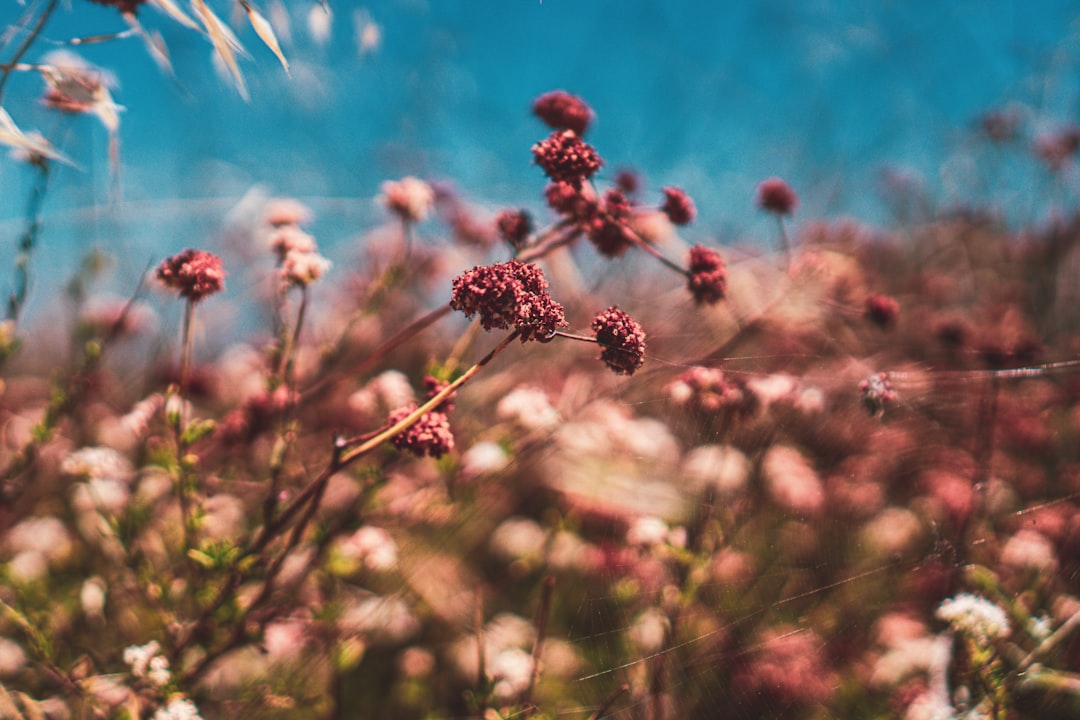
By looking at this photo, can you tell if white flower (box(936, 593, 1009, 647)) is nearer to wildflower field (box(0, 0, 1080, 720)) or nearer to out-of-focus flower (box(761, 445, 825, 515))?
wildflower field (box(0, 0, 1080, 720))

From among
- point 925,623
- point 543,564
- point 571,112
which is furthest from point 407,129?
point 925,623

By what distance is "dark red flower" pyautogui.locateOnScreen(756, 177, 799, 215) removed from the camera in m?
2.04

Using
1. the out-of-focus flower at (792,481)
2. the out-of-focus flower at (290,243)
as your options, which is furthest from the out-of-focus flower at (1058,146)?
the out-of-focus flower at (290,243)

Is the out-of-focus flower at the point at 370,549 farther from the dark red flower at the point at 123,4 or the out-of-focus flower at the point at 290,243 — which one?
the dark red flower at the point at 123,4

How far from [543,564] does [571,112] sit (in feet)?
4.45

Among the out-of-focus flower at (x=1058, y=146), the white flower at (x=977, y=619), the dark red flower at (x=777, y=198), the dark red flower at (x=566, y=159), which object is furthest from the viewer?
the out-of-focus flower at (x=1058, y=146)

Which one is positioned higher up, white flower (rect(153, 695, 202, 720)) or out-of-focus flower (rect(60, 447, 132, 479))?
out-of-focus flower (rect(60, 447, 132, 479))

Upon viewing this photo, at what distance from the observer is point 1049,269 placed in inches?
135

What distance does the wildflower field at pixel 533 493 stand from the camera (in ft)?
4.39

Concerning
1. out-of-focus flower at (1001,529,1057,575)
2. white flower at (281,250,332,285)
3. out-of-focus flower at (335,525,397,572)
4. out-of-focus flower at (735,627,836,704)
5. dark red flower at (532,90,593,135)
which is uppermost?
dark red flower at (532,90,593,135)

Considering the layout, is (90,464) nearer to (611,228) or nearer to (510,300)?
(510,300)

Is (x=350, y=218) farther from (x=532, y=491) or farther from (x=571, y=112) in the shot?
(x=571, y=112)

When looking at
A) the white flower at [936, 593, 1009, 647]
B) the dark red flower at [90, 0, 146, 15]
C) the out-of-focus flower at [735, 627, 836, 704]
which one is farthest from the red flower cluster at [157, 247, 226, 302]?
the white flower at [936, 593, 1009, 647]

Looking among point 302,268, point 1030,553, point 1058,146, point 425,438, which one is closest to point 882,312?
point 1030,553
